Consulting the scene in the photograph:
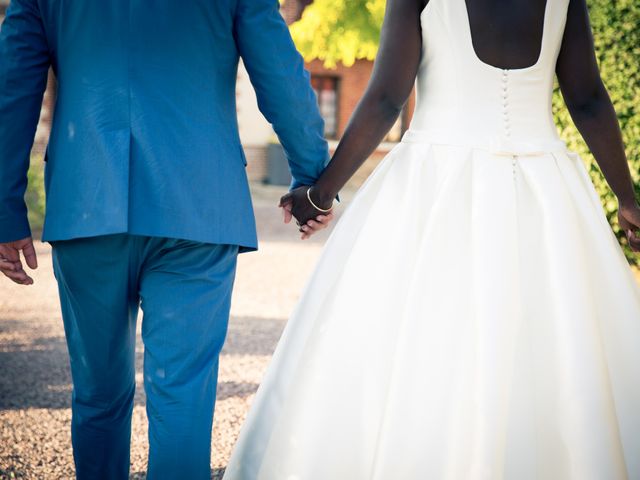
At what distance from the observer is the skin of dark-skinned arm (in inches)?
96.6

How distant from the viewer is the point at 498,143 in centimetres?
239

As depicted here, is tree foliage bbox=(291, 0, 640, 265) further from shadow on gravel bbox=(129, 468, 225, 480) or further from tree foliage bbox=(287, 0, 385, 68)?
shadow on gravel bbox=(129, 468, 225, 480)

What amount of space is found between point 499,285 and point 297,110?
2.68 ft

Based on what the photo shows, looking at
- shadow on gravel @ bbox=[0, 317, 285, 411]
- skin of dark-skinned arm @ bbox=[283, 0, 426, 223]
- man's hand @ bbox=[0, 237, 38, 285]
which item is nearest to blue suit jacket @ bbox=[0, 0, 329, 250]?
man's hand @ bbox=[0, 237, 38, 285]

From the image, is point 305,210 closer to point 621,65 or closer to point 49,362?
point 49,362

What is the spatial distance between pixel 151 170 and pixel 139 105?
18cm

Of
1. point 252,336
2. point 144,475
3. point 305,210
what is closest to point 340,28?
point 252,336

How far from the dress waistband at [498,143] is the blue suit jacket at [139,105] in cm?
50

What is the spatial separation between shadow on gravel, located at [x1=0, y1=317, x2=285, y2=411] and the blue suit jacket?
2096mm

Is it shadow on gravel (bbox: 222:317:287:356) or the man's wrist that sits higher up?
the man's wrist

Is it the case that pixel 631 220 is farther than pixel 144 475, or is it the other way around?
pixel 144 475

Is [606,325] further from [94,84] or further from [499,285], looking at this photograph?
[94,84]

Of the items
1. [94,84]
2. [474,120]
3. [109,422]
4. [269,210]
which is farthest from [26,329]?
[269,210]

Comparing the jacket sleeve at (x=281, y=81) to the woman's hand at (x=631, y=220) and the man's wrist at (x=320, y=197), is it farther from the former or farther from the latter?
the woman's hand at (x=631, y=220)
